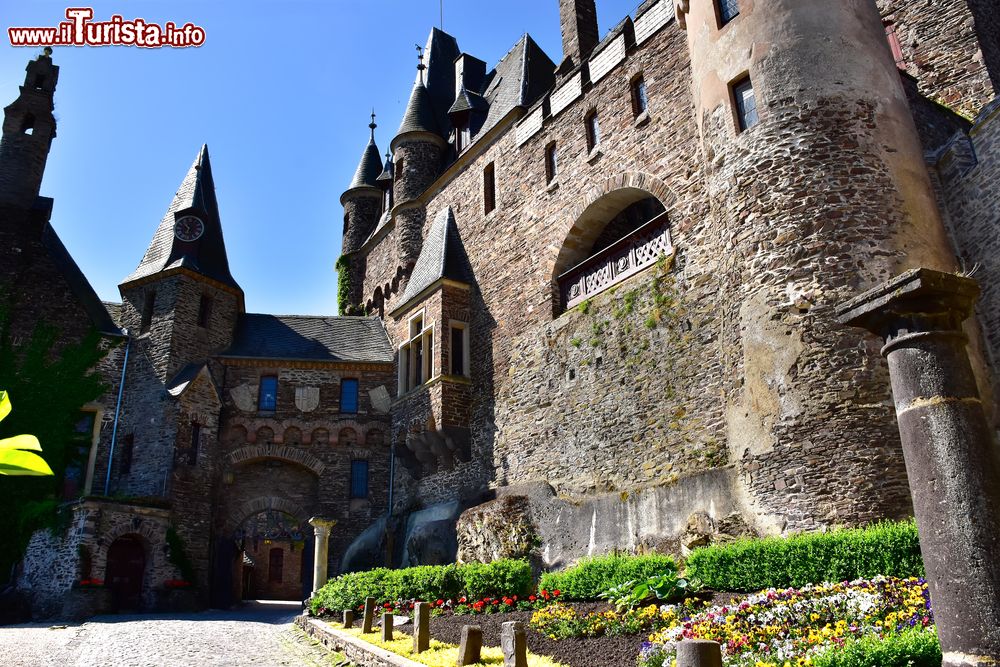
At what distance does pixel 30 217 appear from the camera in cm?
2548

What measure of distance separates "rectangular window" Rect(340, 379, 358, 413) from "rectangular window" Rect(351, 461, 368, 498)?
5.83 ft

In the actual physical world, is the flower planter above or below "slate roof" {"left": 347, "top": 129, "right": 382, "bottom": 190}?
below

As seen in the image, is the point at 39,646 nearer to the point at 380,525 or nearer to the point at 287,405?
the point at 380,525

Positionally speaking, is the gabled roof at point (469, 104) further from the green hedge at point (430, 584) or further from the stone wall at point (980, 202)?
the green hedge at point (430, 584)

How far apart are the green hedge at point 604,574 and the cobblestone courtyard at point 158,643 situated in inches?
142

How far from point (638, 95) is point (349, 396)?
523 inches

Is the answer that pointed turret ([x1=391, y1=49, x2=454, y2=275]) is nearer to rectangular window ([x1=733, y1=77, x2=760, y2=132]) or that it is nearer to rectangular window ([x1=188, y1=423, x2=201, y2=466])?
rectangular window ([x1=188, y1=423, x2=201, y2=466])

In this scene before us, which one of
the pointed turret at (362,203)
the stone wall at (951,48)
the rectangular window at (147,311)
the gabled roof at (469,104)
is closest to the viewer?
the stone wall at (951,48)

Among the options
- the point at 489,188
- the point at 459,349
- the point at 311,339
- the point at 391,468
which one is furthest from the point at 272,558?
the point at 489,188

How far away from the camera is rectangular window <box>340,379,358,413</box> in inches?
966

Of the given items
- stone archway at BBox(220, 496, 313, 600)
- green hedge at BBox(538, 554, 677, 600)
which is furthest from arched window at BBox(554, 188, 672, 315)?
stone archway at BBox(220, 496, 313, 600)

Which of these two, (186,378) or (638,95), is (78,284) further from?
(638,95)

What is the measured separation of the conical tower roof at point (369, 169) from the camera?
3148 centimetres

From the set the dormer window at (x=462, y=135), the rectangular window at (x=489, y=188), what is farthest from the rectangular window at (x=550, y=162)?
the dormer window at (x=462, y=135)
